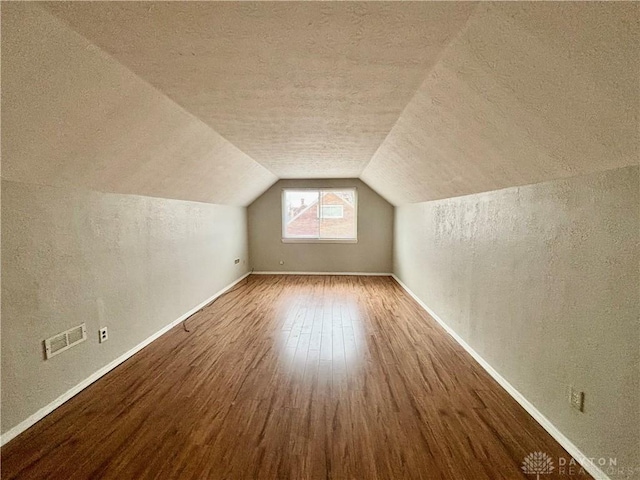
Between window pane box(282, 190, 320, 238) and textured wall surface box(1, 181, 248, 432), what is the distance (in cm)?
301

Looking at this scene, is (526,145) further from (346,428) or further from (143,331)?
(143,331)

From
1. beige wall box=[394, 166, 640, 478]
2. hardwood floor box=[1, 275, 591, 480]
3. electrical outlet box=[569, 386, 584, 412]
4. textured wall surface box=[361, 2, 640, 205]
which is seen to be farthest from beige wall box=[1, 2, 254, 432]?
electrical outlet box=[569, 386, 584, 412]

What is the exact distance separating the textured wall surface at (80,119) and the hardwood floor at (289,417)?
1.61 meters

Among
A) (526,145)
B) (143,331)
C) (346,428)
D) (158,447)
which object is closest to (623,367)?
(526,145)

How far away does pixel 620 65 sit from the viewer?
0.99m

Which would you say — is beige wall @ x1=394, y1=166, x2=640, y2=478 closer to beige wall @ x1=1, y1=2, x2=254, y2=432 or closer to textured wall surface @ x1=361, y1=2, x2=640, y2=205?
textured wall surface @ x1=361, y1=2, x2=640, y2=205

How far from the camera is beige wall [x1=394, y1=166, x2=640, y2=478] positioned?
1.31 m

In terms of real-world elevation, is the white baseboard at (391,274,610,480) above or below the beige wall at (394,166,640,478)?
below

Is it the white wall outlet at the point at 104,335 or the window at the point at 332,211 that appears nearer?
the white wall outlet at the point at 104,335

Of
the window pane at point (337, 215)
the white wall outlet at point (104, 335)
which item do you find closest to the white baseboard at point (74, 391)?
the white wall outlet at point (104, 335)

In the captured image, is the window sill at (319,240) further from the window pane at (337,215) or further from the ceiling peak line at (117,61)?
the ceiling peak line at (117,61)

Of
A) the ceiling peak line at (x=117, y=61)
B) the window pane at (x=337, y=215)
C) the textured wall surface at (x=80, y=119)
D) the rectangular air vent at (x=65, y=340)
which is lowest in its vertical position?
the rectangular air vent at (x=65, y=340)

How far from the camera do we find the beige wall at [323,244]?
6.35m

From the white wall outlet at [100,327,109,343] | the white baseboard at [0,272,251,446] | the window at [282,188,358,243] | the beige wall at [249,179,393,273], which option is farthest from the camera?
the window at [282,188,358,243]
